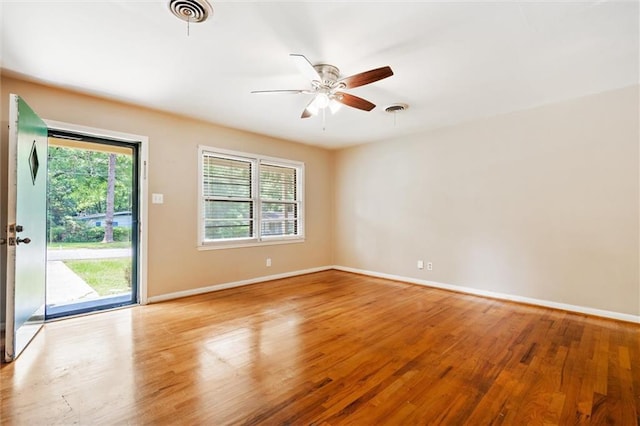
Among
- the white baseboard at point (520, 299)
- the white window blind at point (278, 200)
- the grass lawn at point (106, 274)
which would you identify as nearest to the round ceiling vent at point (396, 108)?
the white window blind at point (278, 200)

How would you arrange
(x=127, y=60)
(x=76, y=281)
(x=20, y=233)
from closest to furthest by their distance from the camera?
(x=20, y=233), (x=127, y=60), (x=76, y=281)

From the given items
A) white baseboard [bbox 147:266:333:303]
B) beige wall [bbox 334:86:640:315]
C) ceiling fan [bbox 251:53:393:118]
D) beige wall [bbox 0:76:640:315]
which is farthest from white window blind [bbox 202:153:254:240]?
beige wall [bbox 334:86:640:315]

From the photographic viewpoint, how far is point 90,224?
140 inches

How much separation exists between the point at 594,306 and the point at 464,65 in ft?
10.2

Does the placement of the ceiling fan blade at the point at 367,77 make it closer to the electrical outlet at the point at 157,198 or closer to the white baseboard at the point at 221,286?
the electrical outlet at the point at 157,198

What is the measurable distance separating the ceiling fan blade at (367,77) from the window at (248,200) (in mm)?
2681

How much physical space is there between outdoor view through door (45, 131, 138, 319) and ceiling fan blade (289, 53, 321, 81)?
2687mm

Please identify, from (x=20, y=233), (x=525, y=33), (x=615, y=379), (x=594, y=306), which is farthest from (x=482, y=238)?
(x=20, y=233)

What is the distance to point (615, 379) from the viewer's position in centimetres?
203

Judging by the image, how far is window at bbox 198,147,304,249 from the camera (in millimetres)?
4461

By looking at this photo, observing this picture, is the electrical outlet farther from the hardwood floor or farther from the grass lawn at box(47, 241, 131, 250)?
the hardwood floor

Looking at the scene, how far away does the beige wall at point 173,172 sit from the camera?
329 centimetres

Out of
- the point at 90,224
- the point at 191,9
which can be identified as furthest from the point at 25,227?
the point at 191,9

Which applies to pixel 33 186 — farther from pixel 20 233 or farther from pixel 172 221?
pixel 172 221
